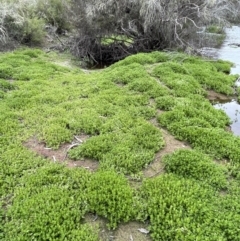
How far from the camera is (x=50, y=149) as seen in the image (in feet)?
18.0

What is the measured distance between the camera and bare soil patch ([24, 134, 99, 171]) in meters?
5.09

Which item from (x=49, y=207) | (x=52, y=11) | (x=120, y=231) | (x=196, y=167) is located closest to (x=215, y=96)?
(x=196, y=167)

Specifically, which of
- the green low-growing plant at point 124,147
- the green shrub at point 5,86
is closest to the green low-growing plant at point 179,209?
the green low-growing plant at point 124,147

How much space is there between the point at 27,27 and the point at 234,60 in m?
9.82

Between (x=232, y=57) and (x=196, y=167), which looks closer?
(x=196, y=167)

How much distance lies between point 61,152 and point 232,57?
35.5 ft

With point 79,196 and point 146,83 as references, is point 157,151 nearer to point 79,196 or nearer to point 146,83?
point 79,196

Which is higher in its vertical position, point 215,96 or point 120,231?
point 120,231

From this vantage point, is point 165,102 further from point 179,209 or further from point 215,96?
point 179,209

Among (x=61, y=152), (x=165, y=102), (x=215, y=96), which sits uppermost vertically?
(x=165, y=102)

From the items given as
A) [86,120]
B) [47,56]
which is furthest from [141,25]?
[86,120]

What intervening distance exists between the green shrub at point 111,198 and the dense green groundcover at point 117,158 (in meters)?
0.01

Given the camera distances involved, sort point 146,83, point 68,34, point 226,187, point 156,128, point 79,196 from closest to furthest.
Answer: point 79,196 → point 226,187 → point 156,128 → point 146,83 → point 68,34

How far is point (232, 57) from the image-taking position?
13.4m
